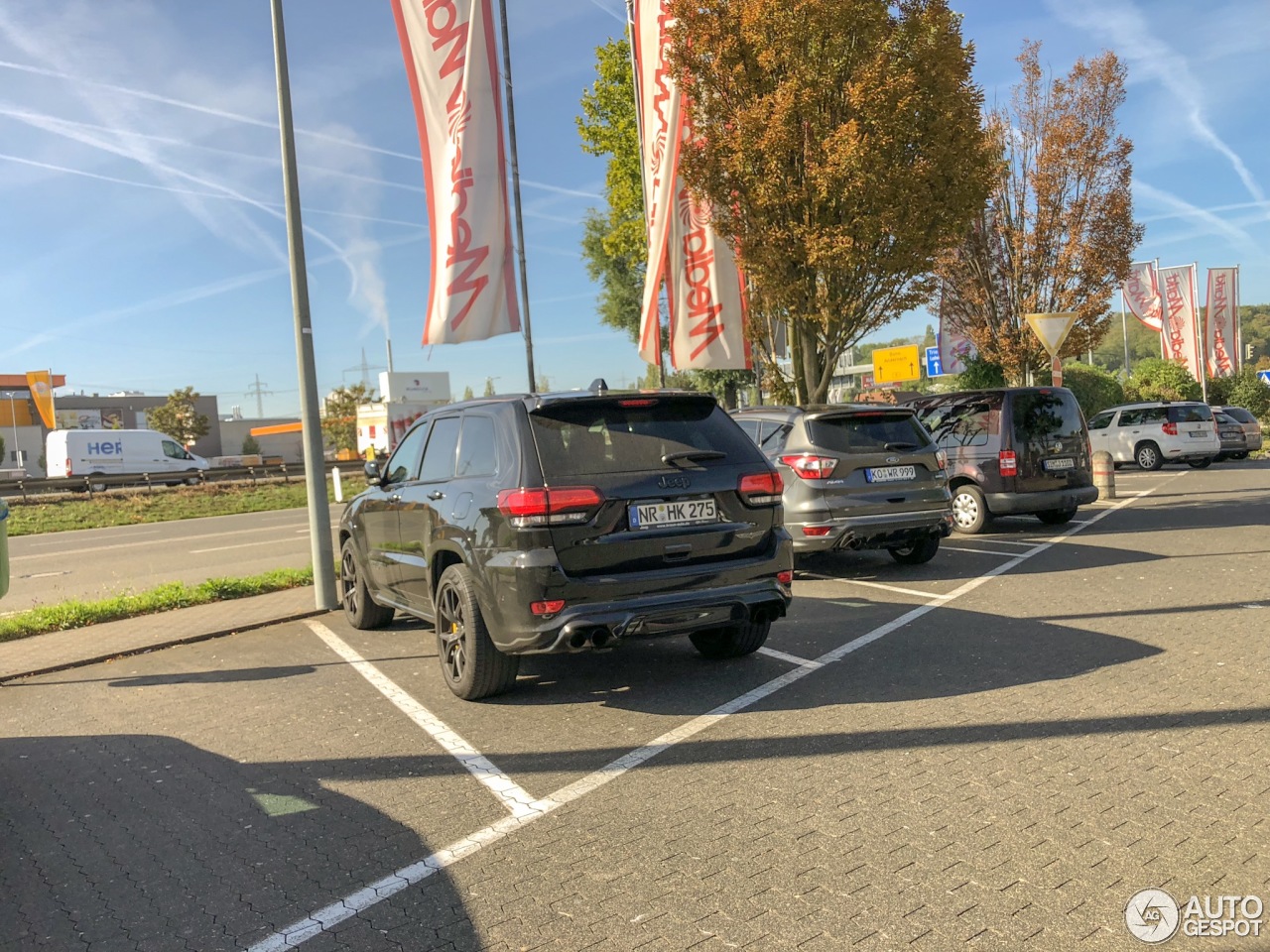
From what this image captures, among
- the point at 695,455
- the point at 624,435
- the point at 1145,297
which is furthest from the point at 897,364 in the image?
the point at 624,435

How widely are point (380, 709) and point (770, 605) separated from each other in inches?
93.5

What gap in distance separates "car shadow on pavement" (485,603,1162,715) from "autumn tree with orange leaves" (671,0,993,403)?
7.96 metres

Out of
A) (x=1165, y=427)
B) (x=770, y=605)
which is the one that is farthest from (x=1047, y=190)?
(x=770, y=605)

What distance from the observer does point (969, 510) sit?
12758 mm

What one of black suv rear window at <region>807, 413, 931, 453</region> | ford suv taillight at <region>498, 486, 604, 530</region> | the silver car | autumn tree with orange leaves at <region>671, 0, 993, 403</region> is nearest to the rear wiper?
ford suv taillight at <region>498, 486, 604, 530</region>

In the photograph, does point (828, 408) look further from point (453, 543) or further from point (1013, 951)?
point (1013, 951)

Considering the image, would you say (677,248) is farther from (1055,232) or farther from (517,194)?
(1055,232)

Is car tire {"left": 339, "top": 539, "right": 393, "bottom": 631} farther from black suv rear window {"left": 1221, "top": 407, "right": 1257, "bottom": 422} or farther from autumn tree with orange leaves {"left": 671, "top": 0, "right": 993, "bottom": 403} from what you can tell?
black suv rear window {"left": 1221, "top": 407, "right": 1257, "bottom": 422}

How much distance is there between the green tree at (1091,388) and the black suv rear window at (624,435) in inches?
1323

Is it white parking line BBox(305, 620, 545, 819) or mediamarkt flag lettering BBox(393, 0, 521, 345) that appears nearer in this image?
white parking line BBox(305, 620, 545, 819)

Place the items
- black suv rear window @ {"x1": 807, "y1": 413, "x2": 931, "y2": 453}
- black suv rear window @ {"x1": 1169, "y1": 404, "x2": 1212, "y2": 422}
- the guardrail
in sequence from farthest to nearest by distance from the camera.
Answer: the guardrail → black suv rear window @ {"x1": 1169, "y1": 404, "x2": 1212, "y2": 422} → black suv rear window @ {"x1": 807, "y1": 413, "x2": 931, "y2": 453}

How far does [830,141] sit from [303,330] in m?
7.75

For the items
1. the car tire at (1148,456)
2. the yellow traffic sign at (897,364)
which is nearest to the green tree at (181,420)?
the yellow traffic sign at (897,364)

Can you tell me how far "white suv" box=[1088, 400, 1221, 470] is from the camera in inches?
953
